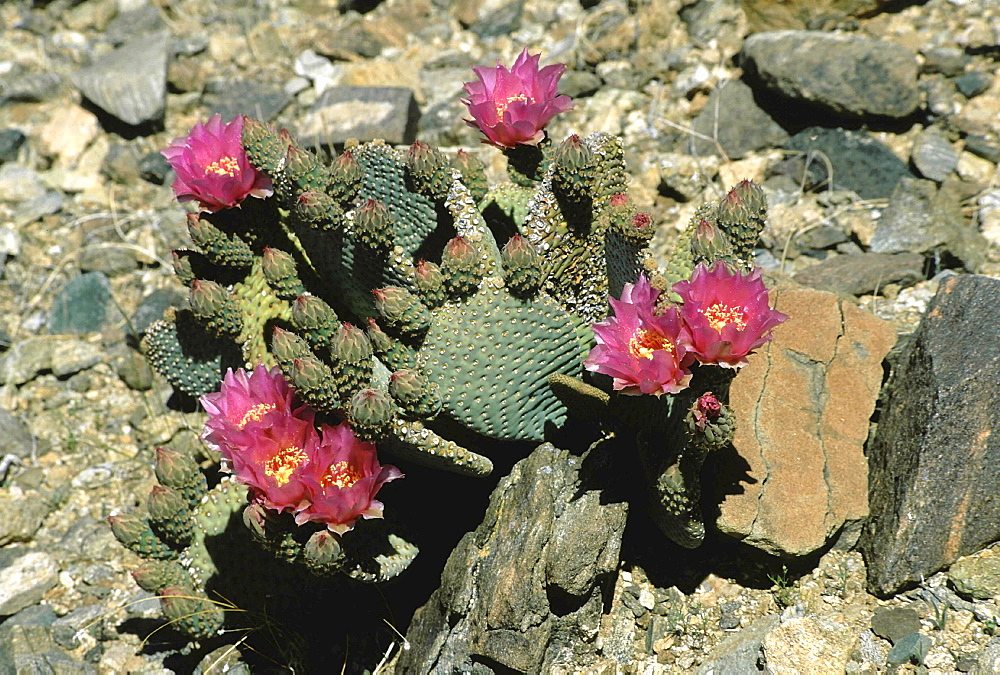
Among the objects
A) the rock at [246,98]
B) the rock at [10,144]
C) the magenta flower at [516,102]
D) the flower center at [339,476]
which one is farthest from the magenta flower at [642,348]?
the rock at [10,144]

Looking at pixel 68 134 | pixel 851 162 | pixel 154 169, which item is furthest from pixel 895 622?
pixel 68 134

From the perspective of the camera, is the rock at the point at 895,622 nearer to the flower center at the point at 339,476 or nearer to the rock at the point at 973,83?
the flower center at the point at 339,476

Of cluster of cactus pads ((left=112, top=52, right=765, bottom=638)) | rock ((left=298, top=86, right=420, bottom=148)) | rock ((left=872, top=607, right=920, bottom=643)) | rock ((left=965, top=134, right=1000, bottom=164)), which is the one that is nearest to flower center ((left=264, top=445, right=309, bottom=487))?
cluster of cactus pads ((left=112, top=52, right=765, bottom=638))

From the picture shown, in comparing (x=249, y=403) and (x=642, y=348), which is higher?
(x=642, y=348)

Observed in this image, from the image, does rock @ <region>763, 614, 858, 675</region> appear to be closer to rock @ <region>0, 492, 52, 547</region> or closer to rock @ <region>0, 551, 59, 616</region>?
rock @ <region>0, 551, 59, 616</region>

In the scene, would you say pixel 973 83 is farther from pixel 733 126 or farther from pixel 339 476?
pixel 339 476

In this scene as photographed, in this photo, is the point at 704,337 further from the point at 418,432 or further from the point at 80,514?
the point at 80,514

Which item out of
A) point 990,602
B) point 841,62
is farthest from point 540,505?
point 841,62
